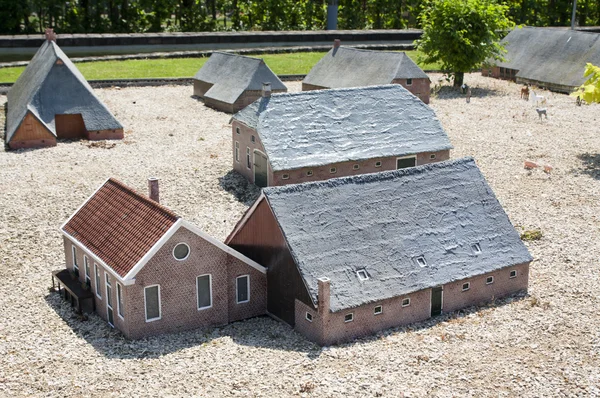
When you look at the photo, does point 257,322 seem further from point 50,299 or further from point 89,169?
point 89,169

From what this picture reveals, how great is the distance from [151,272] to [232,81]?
29.1 meters

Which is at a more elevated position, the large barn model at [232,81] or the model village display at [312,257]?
the large barn model at [232,81]

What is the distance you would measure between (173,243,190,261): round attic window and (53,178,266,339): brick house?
3 cm

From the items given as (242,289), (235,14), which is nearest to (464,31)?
(235,14)

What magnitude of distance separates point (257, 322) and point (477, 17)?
37.1m

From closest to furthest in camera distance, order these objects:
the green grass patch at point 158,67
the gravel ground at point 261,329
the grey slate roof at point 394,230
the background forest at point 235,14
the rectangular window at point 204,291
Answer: the gravel ground at point 261,329 < the grey slate roof at point 394,230 < the rectangular window at point 204,291 < the green grass patch at point 158,67 < the background forest at point 235,14

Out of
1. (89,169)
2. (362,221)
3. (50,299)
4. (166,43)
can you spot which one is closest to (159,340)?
(50,299)

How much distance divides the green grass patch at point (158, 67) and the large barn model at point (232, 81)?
7.85 metres

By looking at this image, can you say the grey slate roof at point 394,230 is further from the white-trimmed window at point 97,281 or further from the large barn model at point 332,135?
the large barn model at point 332,135

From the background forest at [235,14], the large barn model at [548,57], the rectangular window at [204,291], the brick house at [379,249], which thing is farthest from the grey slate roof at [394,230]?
the background forest at [235,14]

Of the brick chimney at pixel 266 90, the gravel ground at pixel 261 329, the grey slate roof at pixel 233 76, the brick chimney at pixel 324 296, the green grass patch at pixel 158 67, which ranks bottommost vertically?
the gravel ground at pixel 261 329

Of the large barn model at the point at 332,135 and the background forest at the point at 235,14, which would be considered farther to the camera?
the background forest at the point at 235,14

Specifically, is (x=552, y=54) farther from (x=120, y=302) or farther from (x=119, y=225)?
(x=120, y=302)

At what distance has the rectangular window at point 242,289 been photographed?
2527 centimetres
